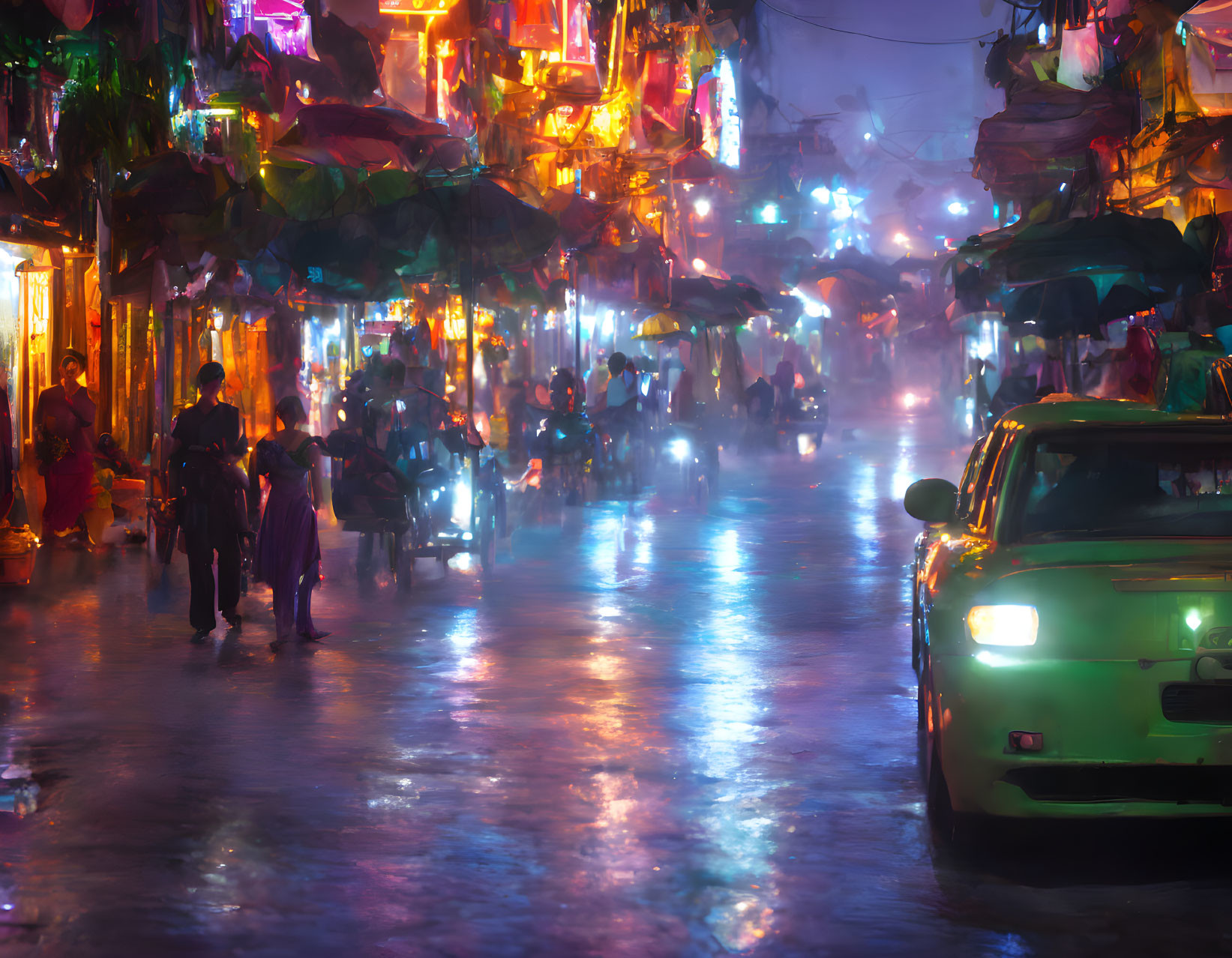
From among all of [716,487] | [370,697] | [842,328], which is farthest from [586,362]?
[842,328]

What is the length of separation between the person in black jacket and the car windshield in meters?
6.67

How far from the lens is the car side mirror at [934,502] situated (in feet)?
25.2

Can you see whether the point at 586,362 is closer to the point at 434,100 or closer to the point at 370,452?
the point at 434,100

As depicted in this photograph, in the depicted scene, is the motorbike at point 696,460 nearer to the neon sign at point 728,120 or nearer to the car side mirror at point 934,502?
the car side mirror at point 934,502

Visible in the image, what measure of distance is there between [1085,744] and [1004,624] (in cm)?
51

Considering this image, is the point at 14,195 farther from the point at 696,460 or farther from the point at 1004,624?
the point at 696,460

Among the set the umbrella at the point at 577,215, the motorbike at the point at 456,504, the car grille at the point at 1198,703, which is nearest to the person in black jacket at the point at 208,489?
the motorbike at the point at 456,504

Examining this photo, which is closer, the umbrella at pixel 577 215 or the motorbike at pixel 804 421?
the umbrella at pixel 577 215

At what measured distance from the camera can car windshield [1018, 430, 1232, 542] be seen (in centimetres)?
686

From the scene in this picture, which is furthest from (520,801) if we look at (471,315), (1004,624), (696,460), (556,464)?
(696,460)

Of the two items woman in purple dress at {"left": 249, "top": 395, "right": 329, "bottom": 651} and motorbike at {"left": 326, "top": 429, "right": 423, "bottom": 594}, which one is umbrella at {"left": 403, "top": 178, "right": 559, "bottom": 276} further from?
woman in purple dress at {"left": 249, "top": 395, "right": 329, "bottom": 651}

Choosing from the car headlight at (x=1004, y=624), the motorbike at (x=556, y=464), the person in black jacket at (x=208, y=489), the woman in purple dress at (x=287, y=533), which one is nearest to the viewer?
the car headlight at (x=1004, y=624)

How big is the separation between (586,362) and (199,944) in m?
30.1

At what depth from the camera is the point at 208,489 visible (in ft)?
39.8
